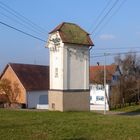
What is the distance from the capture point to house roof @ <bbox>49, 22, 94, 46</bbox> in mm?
41562

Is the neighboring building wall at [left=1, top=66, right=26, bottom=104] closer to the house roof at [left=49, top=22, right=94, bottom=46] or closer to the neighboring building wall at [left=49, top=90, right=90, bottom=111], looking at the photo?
the neighboring building wall at [left=49, top=90, right=90, bottom=111]

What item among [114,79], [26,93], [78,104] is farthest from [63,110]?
[114,79]

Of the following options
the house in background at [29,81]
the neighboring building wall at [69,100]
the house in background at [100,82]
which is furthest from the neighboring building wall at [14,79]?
the neighboring building wall at [69,100]

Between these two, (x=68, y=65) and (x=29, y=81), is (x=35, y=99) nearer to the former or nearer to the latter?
(x=29, y=81)

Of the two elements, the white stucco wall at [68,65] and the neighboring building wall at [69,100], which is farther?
the white stucco wall at [68,65]

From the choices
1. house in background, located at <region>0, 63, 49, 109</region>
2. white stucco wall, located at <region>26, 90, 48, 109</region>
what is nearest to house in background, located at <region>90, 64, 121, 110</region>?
house in background, located at <region>0, 63, 49, 109</region>

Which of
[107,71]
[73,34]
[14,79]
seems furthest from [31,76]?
[73,34]

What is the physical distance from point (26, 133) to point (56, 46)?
29.7 meters

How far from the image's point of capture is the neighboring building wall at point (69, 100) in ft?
132

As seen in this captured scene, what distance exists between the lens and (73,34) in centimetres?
4259

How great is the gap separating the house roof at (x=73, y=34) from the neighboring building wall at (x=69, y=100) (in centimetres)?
568

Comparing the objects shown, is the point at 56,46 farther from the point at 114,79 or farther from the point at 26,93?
the point at 114,79

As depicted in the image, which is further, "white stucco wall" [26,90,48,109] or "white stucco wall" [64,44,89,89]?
"white stucco wall" [26,90,48,109]

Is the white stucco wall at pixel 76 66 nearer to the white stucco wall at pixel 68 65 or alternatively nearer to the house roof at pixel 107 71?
the white stucco wall at pixel 68 65
